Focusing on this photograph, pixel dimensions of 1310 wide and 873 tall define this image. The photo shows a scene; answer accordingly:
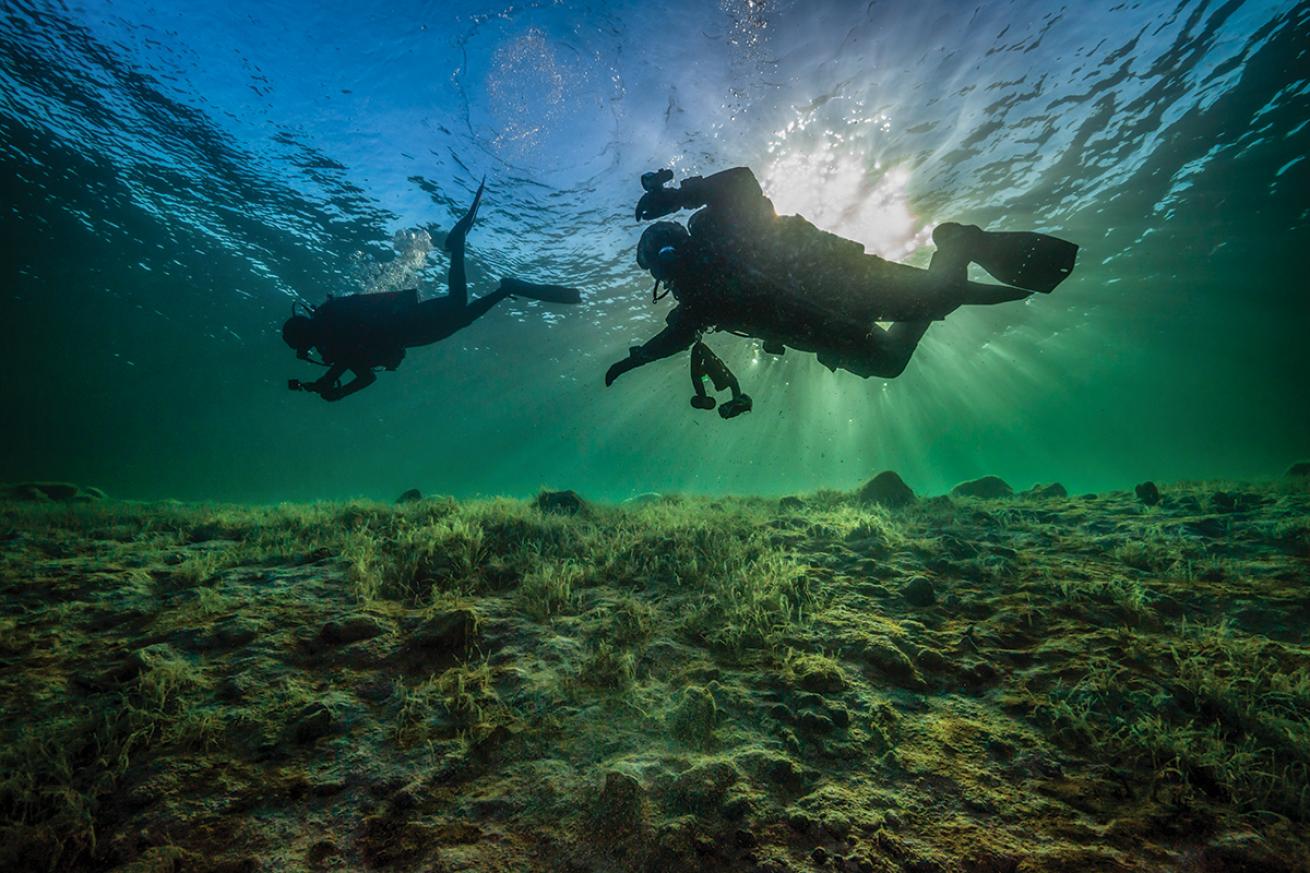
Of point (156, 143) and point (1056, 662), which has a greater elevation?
point (156, 143)

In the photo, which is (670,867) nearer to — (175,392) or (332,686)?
(332,686)

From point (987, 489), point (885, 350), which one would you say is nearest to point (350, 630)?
point (885, 350)

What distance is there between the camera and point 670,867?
187 cm

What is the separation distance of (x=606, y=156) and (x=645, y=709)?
13734 millimetres

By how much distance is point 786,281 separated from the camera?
14.7 ft

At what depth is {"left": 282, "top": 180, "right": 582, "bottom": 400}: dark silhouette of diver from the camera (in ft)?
25.6

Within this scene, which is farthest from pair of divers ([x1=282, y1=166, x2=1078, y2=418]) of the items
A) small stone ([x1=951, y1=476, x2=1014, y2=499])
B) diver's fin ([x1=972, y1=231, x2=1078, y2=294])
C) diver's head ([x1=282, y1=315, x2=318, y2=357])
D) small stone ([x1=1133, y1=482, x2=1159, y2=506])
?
small stone ([x1=951, y1=476, x2=1014, y2=499])

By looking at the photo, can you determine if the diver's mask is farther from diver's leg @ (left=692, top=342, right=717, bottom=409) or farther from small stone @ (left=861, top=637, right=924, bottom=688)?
small stone @ (left=861, top=637, right=924, bottom=688)

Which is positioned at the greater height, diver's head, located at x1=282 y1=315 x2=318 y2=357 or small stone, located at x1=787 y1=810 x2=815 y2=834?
diver's head, located at x1=282 y1=315 x2=318 y2=357

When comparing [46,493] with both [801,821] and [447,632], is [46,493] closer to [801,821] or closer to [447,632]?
[447,632]

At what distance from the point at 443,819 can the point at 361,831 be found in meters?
0.33

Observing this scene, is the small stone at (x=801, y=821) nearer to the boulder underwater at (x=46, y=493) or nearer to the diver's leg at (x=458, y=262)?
the diver's leg at (x=458, y=262)

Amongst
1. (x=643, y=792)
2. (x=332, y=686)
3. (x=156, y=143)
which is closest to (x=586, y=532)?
(x=332, y=686)

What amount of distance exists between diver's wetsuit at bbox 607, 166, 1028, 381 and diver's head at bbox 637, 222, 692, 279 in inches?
2.6
